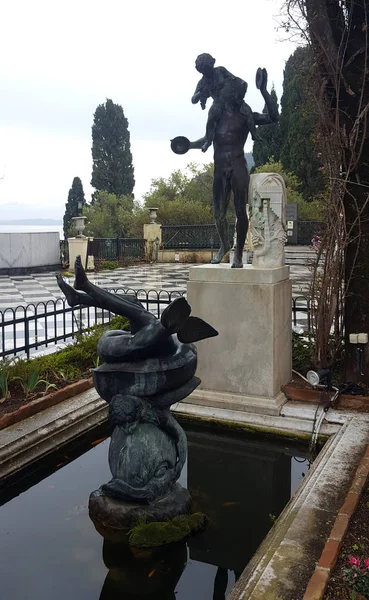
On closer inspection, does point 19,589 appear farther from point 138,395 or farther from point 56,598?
point 138,395

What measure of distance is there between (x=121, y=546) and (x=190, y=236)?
24.1 metres

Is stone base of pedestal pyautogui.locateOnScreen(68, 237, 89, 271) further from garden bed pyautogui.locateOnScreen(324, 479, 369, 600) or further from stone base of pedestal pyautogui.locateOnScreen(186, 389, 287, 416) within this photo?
garden bed pyautogui.locateOnScreen(324, 479, 369, 600)

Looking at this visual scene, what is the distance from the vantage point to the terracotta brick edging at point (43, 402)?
4363 millimetres

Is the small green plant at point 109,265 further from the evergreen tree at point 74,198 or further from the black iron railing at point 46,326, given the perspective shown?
the evergreen tree at point 74,198

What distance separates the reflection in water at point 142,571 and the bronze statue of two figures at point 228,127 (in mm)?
2887

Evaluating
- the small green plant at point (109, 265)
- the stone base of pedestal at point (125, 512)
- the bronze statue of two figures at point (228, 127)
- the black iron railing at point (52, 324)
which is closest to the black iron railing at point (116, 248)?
the small green plant at point (109, 265)

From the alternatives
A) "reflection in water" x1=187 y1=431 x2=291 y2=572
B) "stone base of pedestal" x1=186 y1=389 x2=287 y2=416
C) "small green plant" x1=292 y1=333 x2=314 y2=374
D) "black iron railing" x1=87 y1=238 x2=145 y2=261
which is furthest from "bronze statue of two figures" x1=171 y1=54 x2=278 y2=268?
"black iron railing" x1=87 y1=238 x2=145 y2=261

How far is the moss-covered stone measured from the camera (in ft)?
9.89

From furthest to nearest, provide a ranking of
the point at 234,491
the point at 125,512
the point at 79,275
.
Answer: the point at 234,491
the point at 125,512
the point at 79,275

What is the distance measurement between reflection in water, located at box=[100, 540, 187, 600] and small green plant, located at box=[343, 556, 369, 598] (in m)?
0.89

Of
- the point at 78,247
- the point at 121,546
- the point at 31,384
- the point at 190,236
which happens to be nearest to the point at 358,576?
the point at 121,546

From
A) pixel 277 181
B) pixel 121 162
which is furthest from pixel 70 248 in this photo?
pixel 121 162

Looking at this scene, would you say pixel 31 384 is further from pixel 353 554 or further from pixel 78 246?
pixel 78 246

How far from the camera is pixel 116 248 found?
24.5 meters
